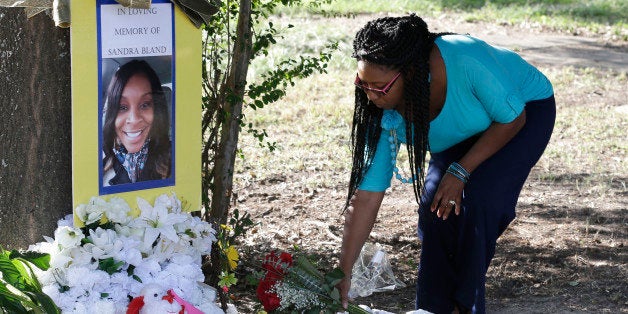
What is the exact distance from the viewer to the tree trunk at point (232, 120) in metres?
4.14

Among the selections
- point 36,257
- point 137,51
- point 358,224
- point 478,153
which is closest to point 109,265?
point 36,257

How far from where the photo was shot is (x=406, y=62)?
11.5 feet

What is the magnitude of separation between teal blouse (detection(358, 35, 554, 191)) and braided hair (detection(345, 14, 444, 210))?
0.07m

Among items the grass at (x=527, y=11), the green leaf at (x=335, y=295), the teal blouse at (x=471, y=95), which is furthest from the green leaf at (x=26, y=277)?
the grass at (x=527, y=11)

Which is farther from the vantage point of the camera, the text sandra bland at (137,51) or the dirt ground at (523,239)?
the dirt ground at (523,239)

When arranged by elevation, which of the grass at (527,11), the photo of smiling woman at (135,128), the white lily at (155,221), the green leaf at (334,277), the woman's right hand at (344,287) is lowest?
the woman's right hand at (344,287)

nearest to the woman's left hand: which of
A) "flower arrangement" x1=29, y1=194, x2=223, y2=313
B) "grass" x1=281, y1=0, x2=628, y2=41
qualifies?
"flower arrangement" x1=29, y1=194, x2=223, y2=313

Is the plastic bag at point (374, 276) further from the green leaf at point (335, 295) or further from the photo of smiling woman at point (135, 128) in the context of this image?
the photo of smiling woman at point (135, 128)

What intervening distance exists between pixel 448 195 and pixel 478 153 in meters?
0.20

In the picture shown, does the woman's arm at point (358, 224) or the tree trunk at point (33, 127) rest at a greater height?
the tree trunk at point (33, 127)

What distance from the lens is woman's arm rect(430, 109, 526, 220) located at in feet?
12.3

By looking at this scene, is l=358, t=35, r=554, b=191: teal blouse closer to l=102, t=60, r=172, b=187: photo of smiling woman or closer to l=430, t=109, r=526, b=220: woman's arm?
l=430, t=109, r=526, b=220: woman's arm

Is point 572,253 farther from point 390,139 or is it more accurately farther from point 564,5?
point 564,5

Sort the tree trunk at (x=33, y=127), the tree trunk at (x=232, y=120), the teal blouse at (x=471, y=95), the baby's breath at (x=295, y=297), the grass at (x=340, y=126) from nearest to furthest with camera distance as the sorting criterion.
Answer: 1. the tree trunk at (x=33, y=127)
2. the baby's breath at (x=295, y=297)
3. the teal blouse at (x=471, y=95)
4. the tree trunk at (x=232, y=120)
5. the grass at (x=340, y=126)
